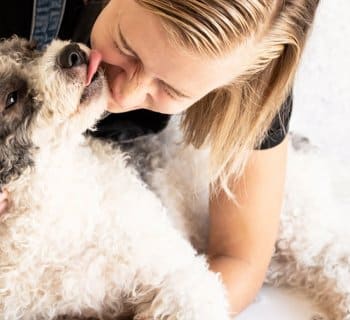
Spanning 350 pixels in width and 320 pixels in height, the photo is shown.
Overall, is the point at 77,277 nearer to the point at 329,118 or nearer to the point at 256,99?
the point at 256,99

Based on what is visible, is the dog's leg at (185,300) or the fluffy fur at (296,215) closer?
the dog's leg at (185,300)

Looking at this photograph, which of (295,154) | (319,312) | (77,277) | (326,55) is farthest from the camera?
(326,55)

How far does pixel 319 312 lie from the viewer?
5.24 ft

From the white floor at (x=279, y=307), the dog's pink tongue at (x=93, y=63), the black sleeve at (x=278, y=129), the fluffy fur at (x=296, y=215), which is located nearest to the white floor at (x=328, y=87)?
the fluffy fur at (x=296, y=215)

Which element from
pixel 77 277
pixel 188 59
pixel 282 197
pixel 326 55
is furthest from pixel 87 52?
pixel 326 55

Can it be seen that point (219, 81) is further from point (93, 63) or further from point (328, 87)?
point (328, 87)

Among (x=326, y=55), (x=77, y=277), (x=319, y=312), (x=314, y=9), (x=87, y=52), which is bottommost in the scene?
(x=319, y=312)

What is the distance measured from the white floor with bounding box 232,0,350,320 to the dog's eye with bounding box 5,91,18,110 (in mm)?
947

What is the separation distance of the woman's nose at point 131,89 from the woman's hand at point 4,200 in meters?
0.30

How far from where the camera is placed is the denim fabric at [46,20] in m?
1.48

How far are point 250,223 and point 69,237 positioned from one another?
49 centimetres

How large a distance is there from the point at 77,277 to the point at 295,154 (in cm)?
78

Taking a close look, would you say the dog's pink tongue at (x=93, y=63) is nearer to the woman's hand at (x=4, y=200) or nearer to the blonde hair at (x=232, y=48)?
the blonde hair at (x=232, y=48)

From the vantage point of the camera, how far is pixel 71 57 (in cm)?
120
